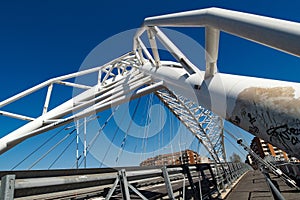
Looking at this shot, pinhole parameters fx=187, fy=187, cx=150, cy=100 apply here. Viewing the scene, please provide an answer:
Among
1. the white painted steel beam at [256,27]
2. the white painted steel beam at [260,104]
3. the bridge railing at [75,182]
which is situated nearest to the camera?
the bridge railing at [75,182]

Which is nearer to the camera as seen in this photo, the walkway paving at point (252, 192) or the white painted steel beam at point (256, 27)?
the white painted steel beam at point (256, 27)

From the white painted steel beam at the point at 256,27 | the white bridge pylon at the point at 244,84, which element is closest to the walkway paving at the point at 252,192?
the white bridge pylon at the point at 244,84

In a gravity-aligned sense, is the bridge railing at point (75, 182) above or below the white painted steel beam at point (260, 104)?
below

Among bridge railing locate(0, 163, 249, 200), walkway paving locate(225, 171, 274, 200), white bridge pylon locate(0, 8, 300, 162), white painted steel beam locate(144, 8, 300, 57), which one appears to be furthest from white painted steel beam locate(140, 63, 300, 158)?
walkway paving locate(225, 171, 274, 200)

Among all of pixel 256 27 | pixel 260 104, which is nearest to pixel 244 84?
pixel 260 104

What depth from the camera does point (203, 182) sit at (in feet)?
23.7

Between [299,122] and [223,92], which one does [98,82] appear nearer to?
[223,92]

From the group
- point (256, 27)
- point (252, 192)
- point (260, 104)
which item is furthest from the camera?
point (252, 192)

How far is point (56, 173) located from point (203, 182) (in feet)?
19.9

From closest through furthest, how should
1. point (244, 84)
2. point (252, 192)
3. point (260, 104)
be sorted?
point (260, 104)
point (244, 84)
point (252, 192)

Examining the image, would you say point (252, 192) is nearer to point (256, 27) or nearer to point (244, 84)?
point (244, 84)

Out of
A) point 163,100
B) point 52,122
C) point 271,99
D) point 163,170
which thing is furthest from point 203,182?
point 163,100

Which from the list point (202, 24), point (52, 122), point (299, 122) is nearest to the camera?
point (299, 122)

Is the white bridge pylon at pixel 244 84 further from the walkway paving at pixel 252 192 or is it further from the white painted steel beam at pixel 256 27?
the walkway paving at pixel 252 192
